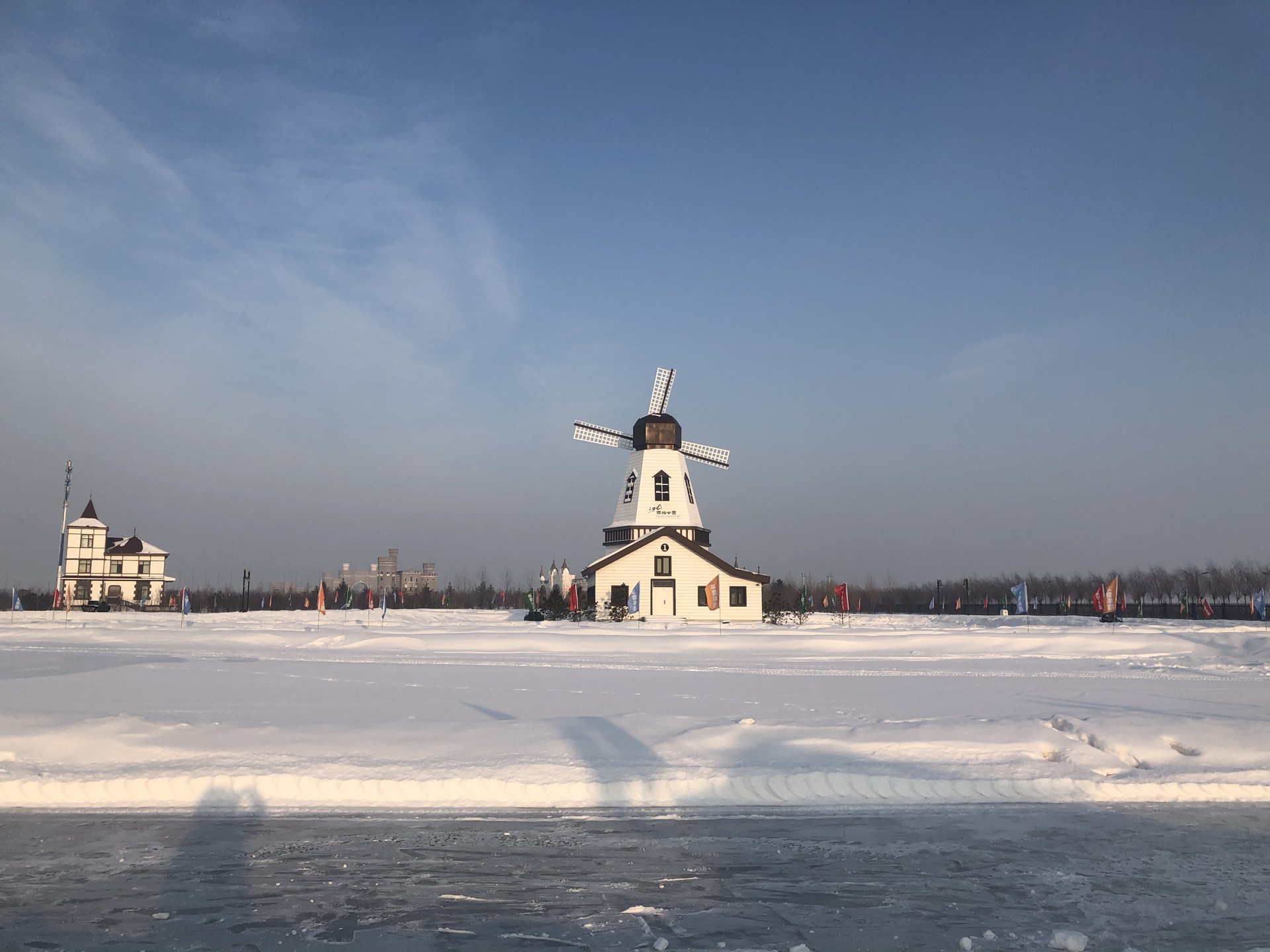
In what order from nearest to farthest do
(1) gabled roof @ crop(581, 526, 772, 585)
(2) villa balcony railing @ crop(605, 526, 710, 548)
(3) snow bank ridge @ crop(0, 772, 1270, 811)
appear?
(3) snow bank ridge @ crop(0, 772, 1270, 811)
(1) gabled roof @ crop(581, 526, 772, 585)
(2) villa balcony railing @ crop(605, 526, 710, 548)

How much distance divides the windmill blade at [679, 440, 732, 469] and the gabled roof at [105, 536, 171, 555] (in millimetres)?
56714

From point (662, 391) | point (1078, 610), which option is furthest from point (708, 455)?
point (1078, 610)

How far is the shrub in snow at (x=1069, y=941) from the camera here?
5.45 m

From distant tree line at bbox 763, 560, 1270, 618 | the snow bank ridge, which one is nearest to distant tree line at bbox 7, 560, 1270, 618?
distant tree line at bbox 763, 560, 1270, 618

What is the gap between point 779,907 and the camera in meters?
6.19

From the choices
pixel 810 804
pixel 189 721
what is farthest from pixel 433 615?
pixel 810 804

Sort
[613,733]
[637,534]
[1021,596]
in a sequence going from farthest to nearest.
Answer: [637,534] < [1021,596] < [613,733]

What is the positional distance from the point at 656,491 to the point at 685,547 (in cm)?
588

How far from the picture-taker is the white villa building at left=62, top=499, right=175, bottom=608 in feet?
258

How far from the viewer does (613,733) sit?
12086 mm

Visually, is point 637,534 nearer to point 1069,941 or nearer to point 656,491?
point 656,491

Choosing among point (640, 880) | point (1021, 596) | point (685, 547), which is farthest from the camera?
point (685, 547)

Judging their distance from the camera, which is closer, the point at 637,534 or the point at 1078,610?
the point at 637,534

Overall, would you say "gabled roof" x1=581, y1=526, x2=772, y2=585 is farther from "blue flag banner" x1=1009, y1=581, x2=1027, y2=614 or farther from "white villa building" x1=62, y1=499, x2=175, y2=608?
"white villa building" x1=62, y1=499, x2=175, y2=608
